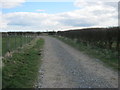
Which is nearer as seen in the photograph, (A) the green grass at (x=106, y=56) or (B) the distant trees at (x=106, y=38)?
(A) the green grass at (x=106, y=56)

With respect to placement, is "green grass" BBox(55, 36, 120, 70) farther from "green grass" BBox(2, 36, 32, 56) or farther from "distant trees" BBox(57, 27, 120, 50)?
"green grass" BBox(2, 36, 32, 56)

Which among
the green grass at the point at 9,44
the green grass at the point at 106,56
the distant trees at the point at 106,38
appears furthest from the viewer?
the distant trees at the point at 106,38

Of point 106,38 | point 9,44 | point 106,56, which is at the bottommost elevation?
point 106,56

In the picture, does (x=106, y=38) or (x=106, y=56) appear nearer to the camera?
(x=106, y=56)

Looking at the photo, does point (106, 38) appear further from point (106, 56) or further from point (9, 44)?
point (9, 44)

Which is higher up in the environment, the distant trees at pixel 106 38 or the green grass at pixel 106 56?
the distant trees at pixel 106 38

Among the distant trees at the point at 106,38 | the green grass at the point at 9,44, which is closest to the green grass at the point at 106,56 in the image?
the distant trees at the point at 106,38

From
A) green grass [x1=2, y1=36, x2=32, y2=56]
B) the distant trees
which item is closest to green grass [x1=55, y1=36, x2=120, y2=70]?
the distant trees

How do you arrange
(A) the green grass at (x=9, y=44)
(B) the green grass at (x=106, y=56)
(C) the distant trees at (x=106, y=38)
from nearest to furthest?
(B) the green grass at (x=106, y=56)
(A) the green grass at (x=9, y=44)
(C) the distant trees at (x=106, y=38)

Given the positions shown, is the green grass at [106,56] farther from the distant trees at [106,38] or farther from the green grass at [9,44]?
the green grass at [9,44]

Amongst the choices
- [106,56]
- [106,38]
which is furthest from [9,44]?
[106,38]

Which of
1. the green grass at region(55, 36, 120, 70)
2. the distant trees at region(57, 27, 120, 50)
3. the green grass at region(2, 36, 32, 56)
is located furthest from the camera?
the distant trees at region(57, 27, 120, 50)

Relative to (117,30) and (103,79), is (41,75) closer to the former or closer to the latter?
(103,79)

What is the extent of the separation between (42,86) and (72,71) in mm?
3186
